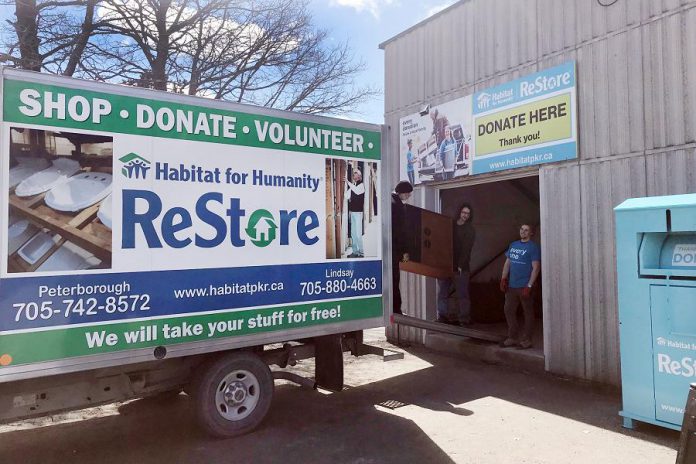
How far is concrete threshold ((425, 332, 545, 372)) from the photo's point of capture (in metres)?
7.20

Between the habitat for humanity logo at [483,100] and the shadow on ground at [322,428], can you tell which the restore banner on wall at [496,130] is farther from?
the shadow on ground at [322,428]

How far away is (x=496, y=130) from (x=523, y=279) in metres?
2.26

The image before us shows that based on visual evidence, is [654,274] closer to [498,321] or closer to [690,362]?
[690,362]

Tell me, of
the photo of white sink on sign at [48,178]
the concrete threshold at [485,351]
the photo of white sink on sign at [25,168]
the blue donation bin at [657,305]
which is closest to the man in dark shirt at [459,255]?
the concrete threshold at [485,351]

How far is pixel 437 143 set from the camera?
8703mm

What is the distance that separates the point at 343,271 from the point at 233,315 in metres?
1.28

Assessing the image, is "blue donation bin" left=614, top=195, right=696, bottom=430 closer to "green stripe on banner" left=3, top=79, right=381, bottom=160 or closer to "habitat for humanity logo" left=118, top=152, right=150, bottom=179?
"green stripe on banner" left=3, top=79, right=381, bottom=160

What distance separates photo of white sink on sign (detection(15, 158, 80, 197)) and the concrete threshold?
610 cm

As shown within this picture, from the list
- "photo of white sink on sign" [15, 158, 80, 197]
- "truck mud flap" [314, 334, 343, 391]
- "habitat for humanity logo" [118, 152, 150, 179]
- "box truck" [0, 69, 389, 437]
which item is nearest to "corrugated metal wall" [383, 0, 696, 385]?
"box truck" [0, 69, 389, 437]

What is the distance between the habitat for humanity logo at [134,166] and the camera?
417 cm

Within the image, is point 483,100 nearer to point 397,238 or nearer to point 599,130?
point 599,130

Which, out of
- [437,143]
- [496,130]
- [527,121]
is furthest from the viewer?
[437,143]

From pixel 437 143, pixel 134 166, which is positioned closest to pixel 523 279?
pixel 437 143

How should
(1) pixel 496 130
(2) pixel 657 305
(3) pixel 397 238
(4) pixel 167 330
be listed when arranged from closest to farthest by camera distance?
1. (4) pixel 167 330
2. (2) pixel 657 305
3. (3) pixel 397 238
4. (1) pixel 496 130
